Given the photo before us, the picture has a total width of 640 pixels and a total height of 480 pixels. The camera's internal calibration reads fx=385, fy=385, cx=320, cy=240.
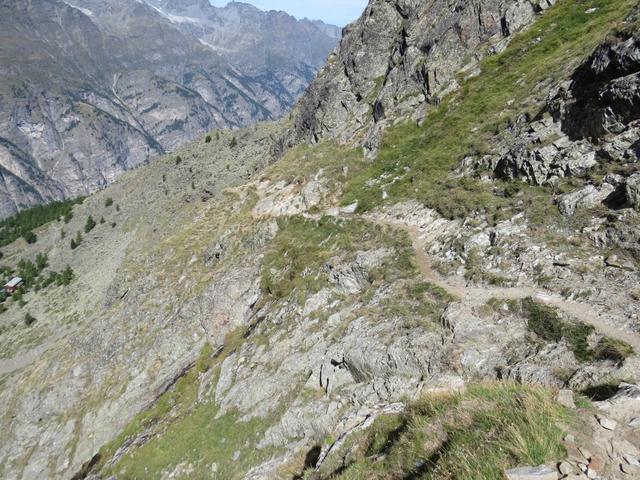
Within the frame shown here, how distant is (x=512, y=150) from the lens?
92.1ft

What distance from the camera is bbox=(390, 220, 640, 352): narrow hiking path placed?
48.5ft

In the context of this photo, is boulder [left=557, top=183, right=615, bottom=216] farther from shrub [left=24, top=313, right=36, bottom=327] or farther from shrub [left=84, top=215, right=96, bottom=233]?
shrub [left=84, top=215, right=96, bottom=233]

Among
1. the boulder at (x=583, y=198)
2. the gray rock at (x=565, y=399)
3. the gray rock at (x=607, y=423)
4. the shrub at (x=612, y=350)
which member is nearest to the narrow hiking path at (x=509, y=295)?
the shrub at (x=612, y=350)

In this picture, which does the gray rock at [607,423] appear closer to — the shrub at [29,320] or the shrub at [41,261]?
the shrub at [29,320]

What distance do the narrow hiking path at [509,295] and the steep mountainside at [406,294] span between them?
0.40ft

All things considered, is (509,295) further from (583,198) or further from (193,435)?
(193,435)

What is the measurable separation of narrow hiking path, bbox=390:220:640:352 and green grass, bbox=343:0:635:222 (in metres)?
4.49

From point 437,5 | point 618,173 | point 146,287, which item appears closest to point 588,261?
point 618,173

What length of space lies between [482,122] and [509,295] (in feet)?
75.4

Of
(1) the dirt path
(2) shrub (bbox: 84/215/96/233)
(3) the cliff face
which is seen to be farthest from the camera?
(2) shrub (bbox: 84/215/96/233)

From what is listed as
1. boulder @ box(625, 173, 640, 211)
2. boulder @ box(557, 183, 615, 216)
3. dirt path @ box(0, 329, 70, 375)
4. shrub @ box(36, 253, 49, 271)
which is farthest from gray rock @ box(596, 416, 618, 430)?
shrub @ box(36, 253, 49, 271)

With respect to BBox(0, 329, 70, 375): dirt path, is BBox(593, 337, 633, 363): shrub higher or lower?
lower

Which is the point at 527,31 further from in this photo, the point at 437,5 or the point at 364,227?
the point at 364,227

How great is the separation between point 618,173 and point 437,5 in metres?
48.7
